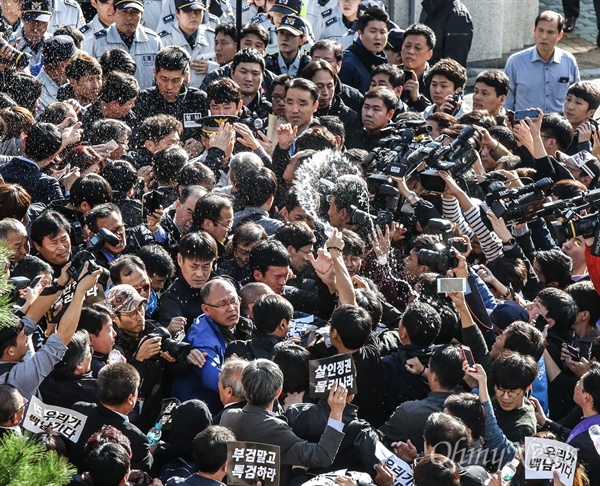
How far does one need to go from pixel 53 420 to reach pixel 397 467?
66.7 inches

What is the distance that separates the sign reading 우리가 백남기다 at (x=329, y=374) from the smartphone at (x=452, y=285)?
96 centimetres

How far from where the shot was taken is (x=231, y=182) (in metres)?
8.86

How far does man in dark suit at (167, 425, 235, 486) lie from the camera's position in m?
5.62

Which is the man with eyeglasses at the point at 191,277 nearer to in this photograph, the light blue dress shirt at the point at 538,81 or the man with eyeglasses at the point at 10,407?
the man with eyeglasses at the point at 10,407

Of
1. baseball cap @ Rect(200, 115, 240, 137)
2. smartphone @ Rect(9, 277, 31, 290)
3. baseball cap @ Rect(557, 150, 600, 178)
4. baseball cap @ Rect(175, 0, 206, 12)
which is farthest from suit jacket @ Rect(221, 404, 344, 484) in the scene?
baseball cap @ Rect(175, 0, 206, 12)

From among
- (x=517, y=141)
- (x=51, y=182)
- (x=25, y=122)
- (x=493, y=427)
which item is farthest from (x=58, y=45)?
(x=493, y=427)

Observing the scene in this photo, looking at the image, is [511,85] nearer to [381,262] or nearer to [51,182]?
[381,262]

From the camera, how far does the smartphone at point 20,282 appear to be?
20.1ft

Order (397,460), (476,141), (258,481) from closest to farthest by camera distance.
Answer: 1. (258,481)
2. (397,460)
3. (476,141)

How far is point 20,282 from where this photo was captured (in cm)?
633

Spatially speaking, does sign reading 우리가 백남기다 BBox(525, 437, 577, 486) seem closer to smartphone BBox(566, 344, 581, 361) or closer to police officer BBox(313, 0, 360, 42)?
smartphone BBox(566, 344, 581, 361)

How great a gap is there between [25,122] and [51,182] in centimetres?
74

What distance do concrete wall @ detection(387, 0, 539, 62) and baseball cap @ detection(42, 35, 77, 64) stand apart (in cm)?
562

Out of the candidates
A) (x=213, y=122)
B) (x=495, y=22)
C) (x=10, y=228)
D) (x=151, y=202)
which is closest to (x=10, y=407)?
(x=10, y=228)
